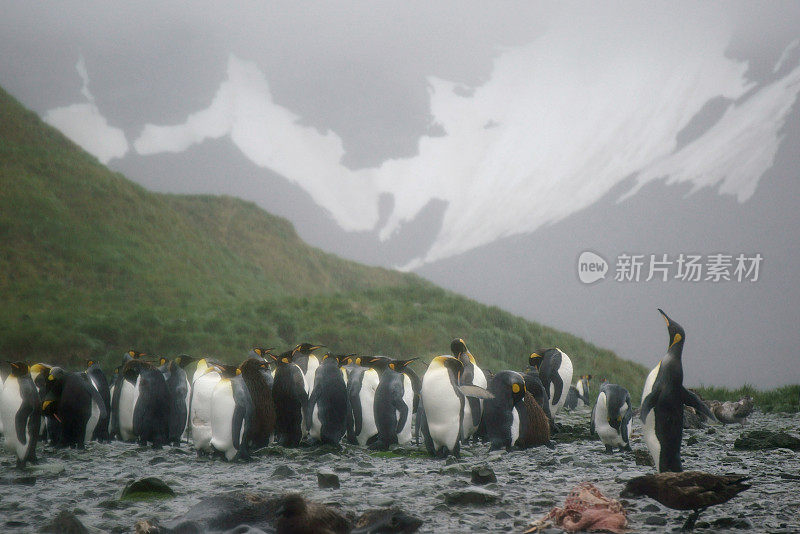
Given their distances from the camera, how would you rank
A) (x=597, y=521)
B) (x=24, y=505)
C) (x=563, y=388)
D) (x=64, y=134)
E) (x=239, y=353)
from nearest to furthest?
1. (x=597, y=521)
2. (x=24, y=505)
3. (x=563, y=388)
4. (x=239, y=353)
5. (x=64, y=134)

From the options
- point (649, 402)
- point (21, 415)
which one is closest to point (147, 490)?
point (21, 415)

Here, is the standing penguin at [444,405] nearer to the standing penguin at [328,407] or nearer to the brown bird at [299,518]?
the standing penguin at [328,407]

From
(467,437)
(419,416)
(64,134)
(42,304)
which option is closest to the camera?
(419,416)

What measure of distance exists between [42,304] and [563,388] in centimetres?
1380

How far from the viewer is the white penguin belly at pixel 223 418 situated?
17.7 feet

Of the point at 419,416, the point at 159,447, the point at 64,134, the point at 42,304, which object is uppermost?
the point at 64,134

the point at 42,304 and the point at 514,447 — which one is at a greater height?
the point at 42,304

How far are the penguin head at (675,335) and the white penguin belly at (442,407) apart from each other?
5.99ft

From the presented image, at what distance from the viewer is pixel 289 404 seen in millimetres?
6203

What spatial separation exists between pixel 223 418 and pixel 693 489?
3593 mm

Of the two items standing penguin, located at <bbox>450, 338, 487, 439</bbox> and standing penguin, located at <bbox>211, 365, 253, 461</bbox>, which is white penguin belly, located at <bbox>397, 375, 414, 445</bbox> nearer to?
standing penguin, located at <bbox>450, 338, 487, 439</bbox>

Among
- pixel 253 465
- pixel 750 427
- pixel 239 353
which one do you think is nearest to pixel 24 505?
pixel 253 465

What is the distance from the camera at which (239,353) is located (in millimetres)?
14555

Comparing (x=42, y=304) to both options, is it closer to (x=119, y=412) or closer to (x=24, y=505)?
(x=119, y=412)
